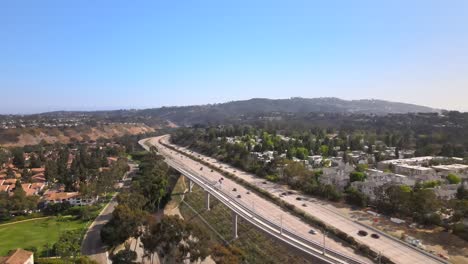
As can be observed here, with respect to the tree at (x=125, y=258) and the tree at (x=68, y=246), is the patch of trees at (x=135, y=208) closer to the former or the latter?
the tree at (x=68, y=246)

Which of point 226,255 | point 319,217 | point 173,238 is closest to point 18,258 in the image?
point 173,238

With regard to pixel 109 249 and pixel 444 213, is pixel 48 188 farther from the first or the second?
pixel 444 213

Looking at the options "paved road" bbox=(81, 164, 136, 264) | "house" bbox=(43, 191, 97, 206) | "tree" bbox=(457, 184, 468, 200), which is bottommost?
"paved road" bbox=(81, 164, 136, 264)

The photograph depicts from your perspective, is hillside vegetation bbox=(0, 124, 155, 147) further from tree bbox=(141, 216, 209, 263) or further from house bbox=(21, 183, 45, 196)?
tree bbox=(141, 216, 209, 263)

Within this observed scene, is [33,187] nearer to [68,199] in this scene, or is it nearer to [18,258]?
[68,199]

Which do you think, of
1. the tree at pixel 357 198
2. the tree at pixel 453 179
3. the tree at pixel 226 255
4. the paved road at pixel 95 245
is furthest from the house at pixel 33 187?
the tree at pixel 453 179

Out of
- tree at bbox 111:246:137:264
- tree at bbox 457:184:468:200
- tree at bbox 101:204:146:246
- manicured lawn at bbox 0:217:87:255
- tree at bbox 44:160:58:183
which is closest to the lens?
tree at bbox 111:246:137:264

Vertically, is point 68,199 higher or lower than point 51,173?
lower

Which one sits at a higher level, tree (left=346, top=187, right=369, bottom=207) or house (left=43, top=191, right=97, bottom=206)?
tree (left=346, top=187, right=369, bottom=207)

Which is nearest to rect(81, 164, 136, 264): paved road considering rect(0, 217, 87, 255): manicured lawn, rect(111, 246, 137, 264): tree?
rect(0, 217, 87, 255): manicured lawn

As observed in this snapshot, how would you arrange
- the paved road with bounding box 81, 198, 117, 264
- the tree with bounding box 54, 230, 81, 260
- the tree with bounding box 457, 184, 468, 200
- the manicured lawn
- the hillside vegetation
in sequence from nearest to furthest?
1. the tree with bounding box 54, 230, 81, 260
2. the paved road with bounding box 81, 198, 117, 264
3. the manicured lawn
4. the tree with bounding box 457, 184, 468, 200
5. the hillside vegetation
